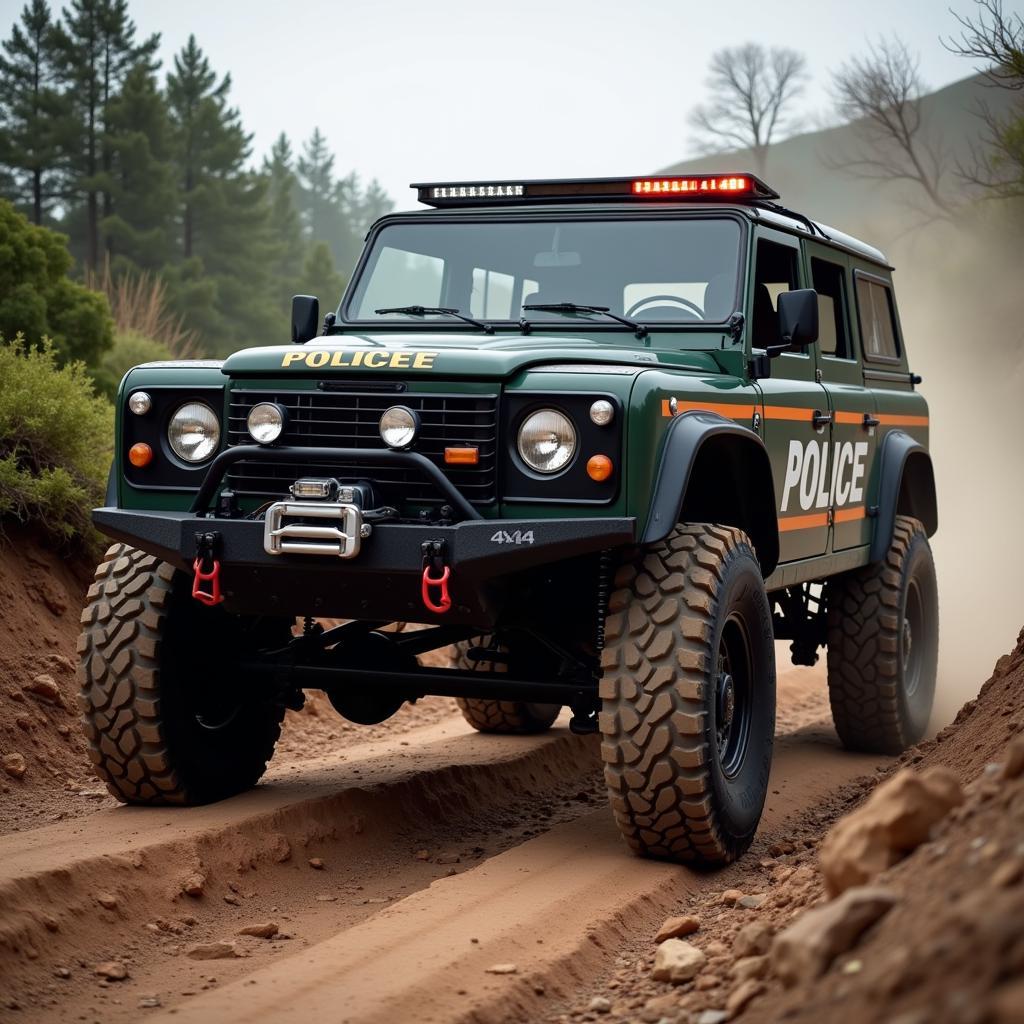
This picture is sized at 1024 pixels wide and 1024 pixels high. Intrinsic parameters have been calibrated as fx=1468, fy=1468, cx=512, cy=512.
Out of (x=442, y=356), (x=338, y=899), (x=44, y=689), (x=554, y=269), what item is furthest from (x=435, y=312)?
(x=44, y=689)

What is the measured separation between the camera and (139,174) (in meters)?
38.8

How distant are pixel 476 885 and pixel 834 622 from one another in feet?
11.0

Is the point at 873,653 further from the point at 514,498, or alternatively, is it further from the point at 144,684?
the point at 144,684

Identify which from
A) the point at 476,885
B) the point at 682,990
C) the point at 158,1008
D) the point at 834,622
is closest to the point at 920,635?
the point at 834,622

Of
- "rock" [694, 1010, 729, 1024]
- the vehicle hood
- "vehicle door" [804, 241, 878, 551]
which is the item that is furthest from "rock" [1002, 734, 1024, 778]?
"vehicle door" [804, 241, 878, 551]

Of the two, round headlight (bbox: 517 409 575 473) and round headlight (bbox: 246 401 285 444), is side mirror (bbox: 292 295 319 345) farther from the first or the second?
round headlight (bbox: 517 409 575 473)

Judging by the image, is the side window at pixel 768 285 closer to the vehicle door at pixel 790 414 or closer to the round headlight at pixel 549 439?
the vehicle door at pixel 790 414

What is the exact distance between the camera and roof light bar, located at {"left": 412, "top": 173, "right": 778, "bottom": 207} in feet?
20.0

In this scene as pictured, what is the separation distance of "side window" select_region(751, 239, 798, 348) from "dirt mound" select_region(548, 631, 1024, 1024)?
6.75ft

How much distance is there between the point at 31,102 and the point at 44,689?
34523mm

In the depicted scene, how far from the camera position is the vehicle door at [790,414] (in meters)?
5.96

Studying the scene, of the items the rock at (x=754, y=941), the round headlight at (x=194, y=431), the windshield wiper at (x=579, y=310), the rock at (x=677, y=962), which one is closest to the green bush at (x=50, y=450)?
the round headlight at (x=194, y=431)

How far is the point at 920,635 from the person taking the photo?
8.18m

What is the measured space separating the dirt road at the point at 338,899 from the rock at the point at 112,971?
0.03ft
